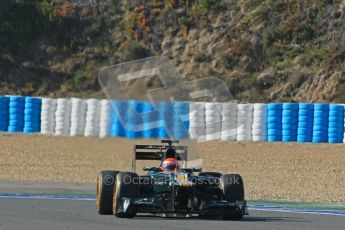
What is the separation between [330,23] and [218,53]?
4.73 meters

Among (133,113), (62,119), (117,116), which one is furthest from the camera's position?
(62,119)

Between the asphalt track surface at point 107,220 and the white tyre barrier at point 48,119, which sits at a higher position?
the white tyre barrier at point 48,119

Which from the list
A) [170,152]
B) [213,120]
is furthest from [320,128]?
[170,152]

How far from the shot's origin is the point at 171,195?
15.6m

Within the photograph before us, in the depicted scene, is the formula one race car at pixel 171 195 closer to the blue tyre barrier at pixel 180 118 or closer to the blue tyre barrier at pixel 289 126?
the blue tyre barrier at pixel 289 126

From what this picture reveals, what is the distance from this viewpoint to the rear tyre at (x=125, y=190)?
15586 mm

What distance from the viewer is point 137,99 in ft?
115

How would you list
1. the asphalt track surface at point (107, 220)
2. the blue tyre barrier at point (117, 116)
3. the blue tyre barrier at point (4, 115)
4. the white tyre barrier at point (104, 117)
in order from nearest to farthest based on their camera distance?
the asphalt track surface at point (107, 220) → the blue tyre barrier at point (117, 116) → the white tyre barrier at point (104, 117) → the blue tyre barrier at point (4, 115)

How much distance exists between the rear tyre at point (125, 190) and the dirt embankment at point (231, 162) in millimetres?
6018

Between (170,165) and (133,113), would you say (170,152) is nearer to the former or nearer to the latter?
(170,165)

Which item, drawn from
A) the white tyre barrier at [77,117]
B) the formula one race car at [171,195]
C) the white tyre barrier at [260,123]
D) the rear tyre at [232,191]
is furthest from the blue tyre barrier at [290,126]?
the rear tyre at [232,191]

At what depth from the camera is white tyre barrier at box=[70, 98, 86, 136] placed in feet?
117

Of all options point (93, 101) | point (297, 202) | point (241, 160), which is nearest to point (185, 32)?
point (93, 101)

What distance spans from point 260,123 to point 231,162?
4120mm
